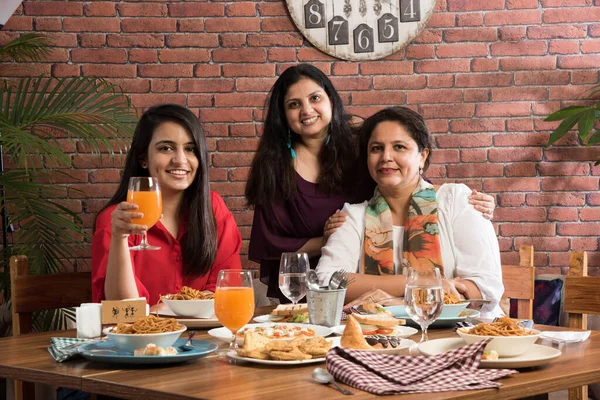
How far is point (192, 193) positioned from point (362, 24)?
6.41 ft

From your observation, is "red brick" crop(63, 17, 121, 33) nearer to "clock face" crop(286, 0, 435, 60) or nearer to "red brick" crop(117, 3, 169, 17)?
"red brick" crop(117, 3, 169, 17)

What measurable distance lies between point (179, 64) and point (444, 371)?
9.85 ft

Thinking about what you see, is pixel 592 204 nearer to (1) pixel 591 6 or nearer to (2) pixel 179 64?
(1) pixel 591 6

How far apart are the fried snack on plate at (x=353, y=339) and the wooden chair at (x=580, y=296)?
842mm

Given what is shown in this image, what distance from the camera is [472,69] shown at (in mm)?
4031

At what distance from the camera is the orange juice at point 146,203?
1.79 m

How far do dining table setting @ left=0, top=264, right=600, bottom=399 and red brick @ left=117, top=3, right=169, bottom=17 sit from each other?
2.55 m

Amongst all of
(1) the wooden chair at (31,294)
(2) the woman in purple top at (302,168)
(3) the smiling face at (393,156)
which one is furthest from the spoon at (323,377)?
(2) the woman in purple top at (302,168)

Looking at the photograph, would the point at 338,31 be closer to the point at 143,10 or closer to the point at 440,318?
the point at 143,10

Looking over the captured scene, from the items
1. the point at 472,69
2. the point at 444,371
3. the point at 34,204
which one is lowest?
the point at 444,371

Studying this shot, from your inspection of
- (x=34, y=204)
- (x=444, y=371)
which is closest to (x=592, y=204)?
(x=34, y=204)

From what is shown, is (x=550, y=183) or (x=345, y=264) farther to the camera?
(x=550, y=183)

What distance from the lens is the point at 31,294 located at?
218 centimetres

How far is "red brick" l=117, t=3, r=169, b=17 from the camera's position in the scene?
3939 millimetres
